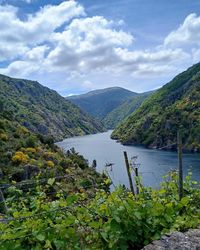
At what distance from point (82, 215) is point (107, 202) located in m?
0.57

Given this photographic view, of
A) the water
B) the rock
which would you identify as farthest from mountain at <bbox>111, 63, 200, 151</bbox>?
the rock

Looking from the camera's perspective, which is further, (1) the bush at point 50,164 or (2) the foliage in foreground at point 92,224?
(1) the bush at point 50,164

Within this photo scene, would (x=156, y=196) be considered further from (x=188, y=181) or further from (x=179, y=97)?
(x=179, y=97)

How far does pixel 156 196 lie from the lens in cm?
792

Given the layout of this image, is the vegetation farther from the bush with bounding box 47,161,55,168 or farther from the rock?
the rock

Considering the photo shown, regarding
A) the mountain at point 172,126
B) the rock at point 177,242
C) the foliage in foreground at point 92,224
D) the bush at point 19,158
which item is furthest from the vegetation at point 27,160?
the mountain at point 172,126

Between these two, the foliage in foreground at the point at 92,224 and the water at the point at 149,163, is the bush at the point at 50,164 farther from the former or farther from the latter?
the foliage in foreground at the point at 92,224

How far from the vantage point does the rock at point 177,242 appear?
602 centimetres

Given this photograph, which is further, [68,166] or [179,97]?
[179,97]

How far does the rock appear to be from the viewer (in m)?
6.02

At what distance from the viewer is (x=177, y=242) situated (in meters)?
6.14

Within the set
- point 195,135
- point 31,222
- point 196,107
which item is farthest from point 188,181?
point 196,107

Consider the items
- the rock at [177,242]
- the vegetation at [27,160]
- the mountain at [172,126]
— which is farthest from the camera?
the mountain at [172,126]

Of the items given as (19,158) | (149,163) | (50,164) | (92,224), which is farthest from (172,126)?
(92,224)
